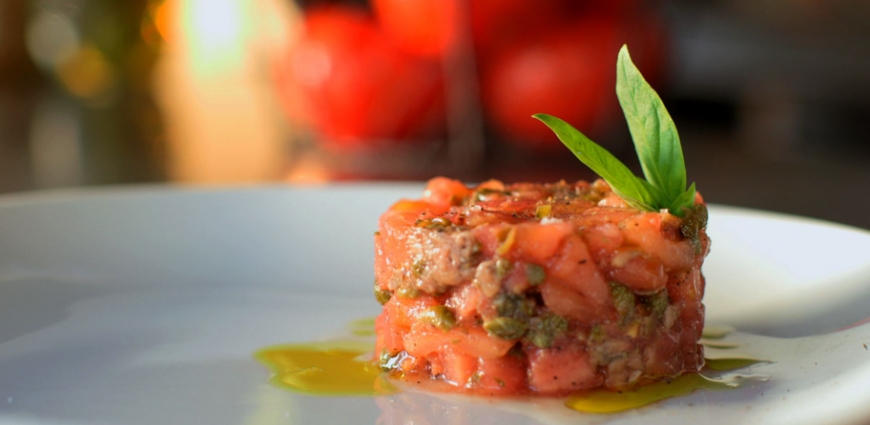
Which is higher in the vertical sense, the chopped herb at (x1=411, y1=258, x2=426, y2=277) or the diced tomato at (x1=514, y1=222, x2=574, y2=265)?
the diced tomato at (x1=514, y1=222, x2=574, y2=265)

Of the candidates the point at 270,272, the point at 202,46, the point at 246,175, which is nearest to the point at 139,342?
the point at 270,272

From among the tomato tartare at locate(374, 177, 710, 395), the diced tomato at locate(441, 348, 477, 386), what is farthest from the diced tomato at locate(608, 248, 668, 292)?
the diced tomato at locate(441, 348, 477, 386)

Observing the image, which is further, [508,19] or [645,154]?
[508,19]

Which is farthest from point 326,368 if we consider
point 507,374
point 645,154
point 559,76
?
point 559,76

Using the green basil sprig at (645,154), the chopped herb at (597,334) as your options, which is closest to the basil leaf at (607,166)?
the green basil sprig at (645,154)

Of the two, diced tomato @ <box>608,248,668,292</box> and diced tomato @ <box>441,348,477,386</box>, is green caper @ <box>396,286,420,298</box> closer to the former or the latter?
diced tomato @ <box>441,348,477,386</box>

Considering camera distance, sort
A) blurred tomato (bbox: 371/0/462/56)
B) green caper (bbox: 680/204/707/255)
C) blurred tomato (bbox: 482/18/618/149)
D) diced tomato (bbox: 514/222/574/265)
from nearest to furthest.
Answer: diced tomato (bbox: 514/222/574/265) < green caper (bbox: 680/204/707/255) < blurred tomato (bbox: 371/0/462/56) < blurred tomato (bbox: 482/18/618/149)

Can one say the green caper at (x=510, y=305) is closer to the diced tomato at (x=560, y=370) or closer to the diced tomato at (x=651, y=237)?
the diced tomato at (x=560, y=370)

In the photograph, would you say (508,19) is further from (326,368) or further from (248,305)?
(326,368)
